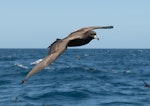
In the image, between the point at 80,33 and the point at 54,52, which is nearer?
the point at 54,52

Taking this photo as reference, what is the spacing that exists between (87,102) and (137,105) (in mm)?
3150

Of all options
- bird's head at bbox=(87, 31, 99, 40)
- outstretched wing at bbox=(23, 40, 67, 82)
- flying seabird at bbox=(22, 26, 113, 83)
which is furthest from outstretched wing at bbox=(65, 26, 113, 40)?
outstretched wing at bbox=(23, 40, 67, 82)

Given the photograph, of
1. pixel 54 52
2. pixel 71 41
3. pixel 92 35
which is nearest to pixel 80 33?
pixel 92 35

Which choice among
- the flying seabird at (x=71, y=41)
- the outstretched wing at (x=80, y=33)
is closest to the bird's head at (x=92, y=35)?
the flying seabird at (x=71, y=41)

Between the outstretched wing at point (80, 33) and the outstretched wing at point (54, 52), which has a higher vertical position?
the outstretched wing at point (80, 33)

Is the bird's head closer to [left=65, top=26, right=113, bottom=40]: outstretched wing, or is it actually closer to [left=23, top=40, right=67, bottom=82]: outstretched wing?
[left=65, top=26, right=113, bottom=40]: outstretched wing

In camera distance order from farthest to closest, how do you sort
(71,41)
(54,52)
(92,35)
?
(92,35)
(71,41)
(54,52)

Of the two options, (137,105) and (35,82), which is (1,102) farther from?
(35,82)

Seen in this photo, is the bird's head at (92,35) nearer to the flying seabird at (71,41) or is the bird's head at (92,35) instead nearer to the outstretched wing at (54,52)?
the flying seabird at (71,41)

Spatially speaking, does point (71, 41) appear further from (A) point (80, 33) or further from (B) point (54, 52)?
(B) point (54, 52)

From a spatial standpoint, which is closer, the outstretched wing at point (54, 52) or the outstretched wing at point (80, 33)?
the outstretched wing at point (54, 52)

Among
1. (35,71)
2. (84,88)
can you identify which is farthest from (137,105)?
(35,71)

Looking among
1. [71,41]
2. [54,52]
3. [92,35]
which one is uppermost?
[92,35]

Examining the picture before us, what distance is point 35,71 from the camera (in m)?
7.90
